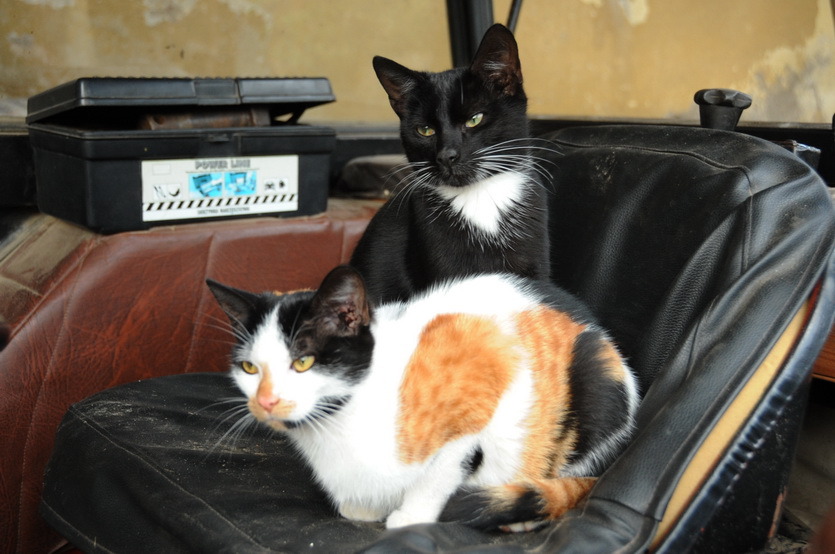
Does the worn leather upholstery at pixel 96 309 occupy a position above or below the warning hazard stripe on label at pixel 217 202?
below

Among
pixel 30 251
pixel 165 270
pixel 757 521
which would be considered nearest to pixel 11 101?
pixel 30 251

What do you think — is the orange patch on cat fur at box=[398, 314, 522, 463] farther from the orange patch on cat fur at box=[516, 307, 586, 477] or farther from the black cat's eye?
the black cat's eye

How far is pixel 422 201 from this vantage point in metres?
1.51

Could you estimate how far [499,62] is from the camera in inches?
55.6

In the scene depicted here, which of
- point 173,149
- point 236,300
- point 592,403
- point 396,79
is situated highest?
point 396,79

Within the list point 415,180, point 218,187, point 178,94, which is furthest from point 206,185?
point 415,180

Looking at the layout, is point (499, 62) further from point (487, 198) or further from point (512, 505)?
point (512, 505)

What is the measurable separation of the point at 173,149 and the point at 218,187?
0.49 feet

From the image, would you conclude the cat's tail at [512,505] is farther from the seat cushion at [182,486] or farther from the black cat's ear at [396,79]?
the black cat's ear at [396,79]

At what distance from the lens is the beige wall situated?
6.64ft

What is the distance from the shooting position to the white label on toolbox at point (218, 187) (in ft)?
5.79

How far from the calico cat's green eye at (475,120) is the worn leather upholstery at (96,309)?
0.70 m

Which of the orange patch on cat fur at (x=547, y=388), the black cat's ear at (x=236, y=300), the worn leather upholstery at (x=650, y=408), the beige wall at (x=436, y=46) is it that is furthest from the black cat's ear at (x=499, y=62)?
the beige wall at (x=436, y=46)

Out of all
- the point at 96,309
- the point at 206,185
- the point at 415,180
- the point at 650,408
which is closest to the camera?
the point at 650,408
